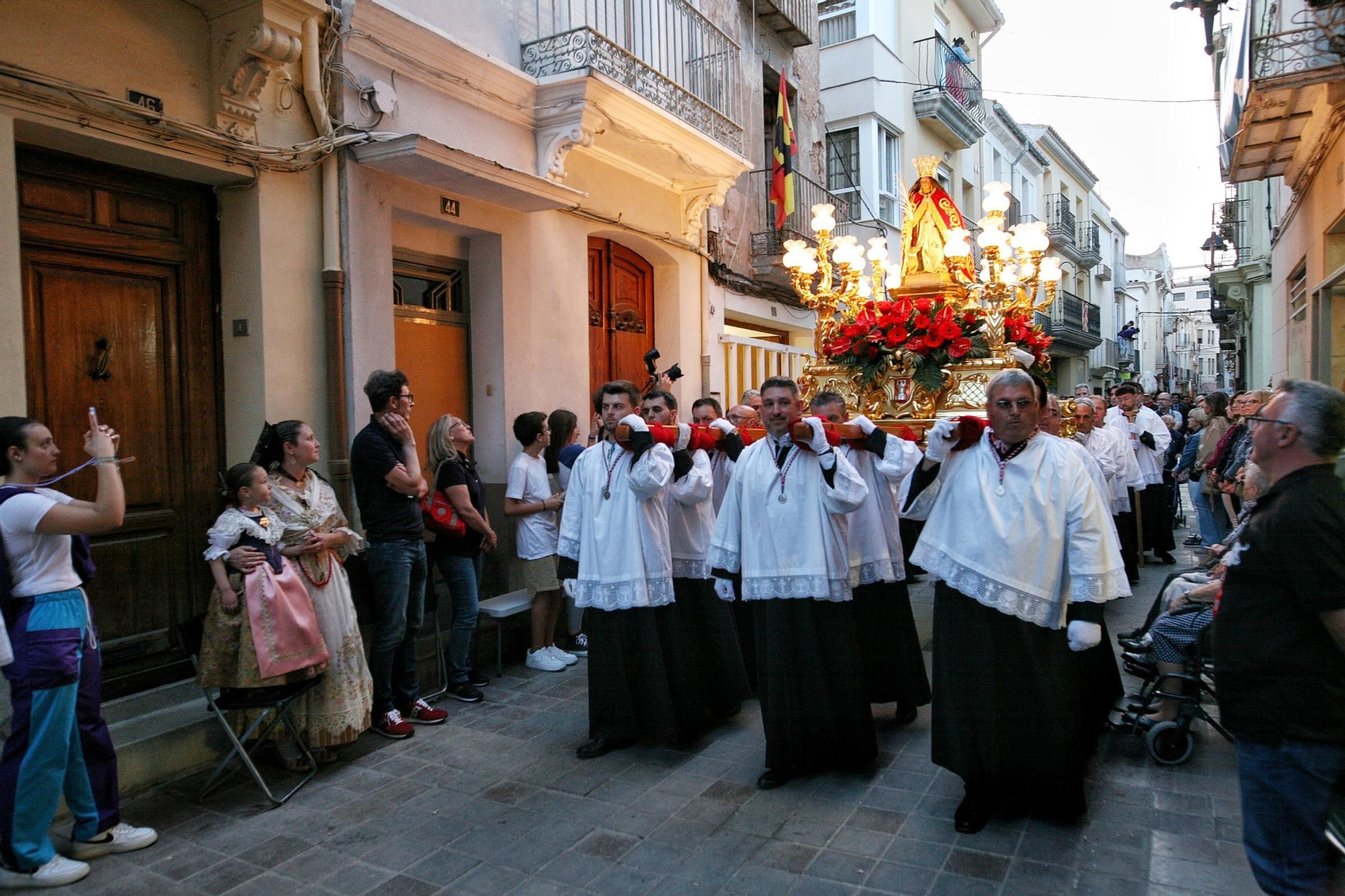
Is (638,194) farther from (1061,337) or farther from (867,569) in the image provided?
(1061,337)

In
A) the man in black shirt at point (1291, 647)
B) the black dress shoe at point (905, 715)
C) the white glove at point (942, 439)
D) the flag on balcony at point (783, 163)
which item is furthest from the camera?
the flag on balcony at point (783, 163)

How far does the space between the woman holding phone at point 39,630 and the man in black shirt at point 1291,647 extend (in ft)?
12.4

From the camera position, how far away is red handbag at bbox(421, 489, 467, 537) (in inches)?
215

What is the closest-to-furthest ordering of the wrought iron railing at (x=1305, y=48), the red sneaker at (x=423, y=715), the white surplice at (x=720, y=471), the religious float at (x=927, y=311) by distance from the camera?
the red sneaker at (x=423, y=715) < the white surplice at (x=720, y=471) < the wrought iron railing at (x=1305, y=48) < the religious float at (x=927, y=311)

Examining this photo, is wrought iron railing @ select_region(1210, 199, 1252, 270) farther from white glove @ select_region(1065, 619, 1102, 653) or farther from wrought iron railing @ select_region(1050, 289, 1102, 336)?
white glove @ select_region(1065, 619, 1102, 653)

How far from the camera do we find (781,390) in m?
4.35

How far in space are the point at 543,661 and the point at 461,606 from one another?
90 cm

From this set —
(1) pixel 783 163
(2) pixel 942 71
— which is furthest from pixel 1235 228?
(1) pixel 783 163


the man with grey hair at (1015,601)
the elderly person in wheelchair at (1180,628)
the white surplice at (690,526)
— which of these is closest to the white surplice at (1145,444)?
the elderly person in wheelchair at (1180,628)

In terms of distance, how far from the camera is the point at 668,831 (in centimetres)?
379

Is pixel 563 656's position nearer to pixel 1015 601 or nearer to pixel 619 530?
pixel 619 530

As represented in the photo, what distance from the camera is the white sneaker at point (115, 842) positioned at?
3.63m

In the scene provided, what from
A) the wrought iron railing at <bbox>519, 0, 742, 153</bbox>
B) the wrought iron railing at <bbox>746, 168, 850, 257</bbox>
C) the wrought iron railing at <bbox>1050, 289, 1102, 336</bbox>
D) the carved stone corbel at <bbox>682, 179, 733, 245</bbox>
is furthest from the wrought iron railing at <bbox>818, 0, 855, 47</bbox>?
the wrought iron railing at <bbox>1050, 289, 1102, 336</bbox>

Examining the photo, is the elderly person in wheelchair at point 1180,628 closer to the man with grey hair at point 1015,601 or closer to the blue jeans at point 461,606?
the man with grey hair at point 1015,601
